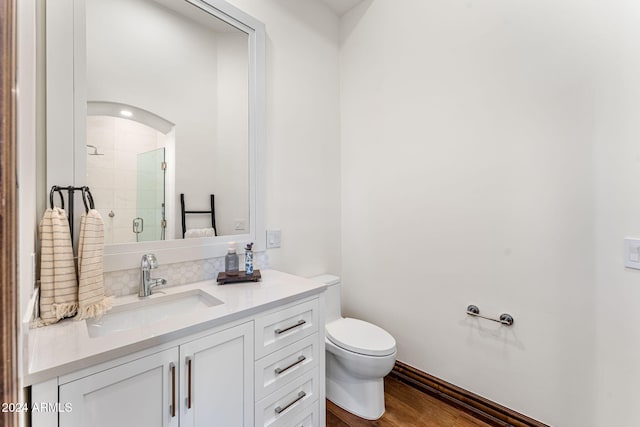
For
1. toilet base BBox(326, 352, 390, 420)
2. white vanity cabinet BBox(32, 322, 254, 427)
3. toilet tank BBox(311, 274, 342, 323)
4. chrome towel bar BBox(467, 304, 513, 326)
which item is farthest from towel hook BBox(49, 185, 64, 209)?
chrome towel bar BBox(467, 304, 513, 326)

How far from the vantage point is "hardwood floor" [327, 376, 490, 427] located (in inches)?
59.8

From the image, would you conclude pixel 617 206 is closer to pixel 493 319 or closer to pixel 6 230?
pixel 493 319

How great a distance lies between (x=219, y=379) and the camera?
Result: 966 millimetres

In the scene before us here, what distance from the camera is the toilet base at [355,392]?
1571 mm

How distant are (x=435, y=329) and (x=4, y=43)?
6.83 ft

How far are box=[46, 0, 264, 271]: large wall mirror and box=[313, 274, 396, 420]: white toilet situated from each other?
0.78 m

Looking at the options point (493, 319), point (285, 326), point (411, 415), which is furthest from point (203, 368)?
point (493, 319)

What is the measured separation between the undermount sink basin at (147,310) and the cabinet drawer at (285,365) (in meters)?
0.33

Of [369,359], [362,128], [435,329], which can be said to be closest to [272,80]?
[362,128]

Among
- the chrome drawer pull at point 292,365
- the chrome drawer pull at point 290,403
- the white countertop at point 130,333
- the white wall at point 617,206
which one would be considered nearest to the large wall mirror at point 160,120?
the white countertop at point 130,333

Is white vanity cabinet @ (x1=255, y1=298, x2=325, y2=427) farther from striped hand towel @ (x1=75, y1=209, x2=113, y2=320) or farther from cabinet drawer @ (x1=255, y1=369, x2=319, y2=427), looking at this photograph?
striped hand towel @ (x1=75, y1=209, x2=113, y2=320)

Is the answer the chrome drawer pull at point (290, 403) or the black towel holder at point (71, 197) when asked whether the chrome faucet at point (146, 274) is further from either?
the chrome drawer pull at point (290, 403)

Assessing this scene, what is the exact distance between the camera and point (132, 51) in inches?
48.7

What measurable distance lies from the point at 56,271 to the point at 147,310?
366mm
